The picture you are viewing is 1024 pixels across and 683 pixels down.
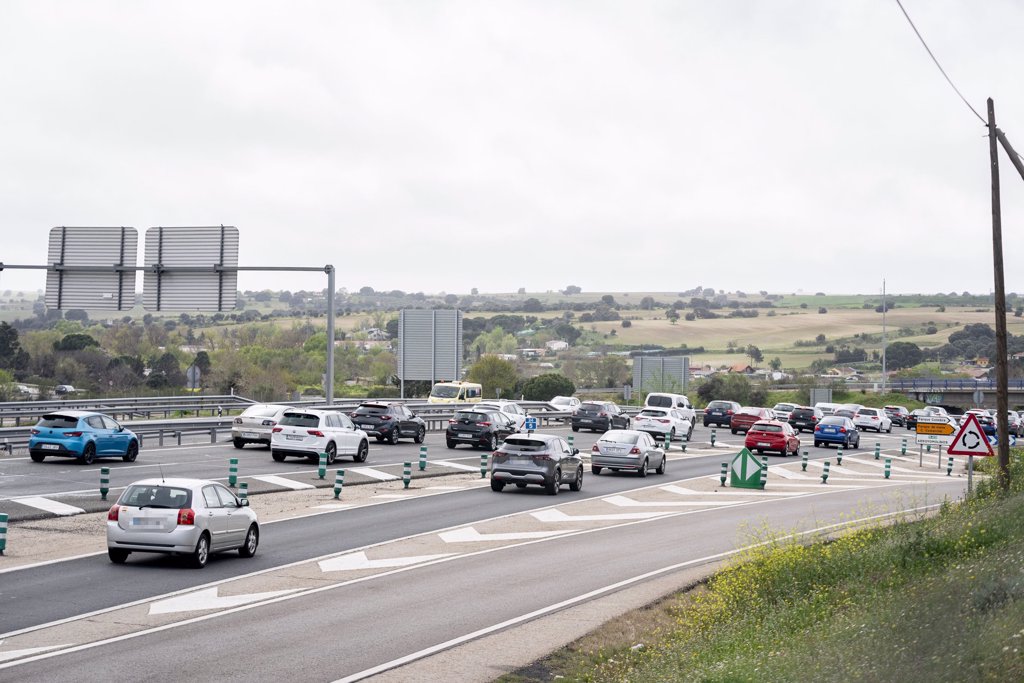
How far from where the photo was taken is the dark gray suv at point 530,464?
3253 cm

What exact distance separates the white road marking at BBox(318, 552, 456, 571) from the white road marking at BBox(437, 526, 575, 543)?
229cm

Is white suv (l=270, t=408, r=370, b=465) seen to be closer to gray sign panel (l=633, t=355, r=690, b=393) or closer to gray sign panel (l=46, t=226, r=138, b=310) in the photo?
gray sign panel (l=46, t=226, r=138, b=310)

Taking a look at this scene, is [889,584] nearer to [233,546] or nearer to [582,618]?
[582,618]

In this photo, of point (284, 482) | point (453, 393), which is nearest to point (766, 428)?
point (453, 393)

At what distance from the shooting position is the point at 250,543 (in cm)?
2073

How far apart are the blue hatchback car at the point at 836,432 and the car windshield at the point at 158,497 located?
146 ft

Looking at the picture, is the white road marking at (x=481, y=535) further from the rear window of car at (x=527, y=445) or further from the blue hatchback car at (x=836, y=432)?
the blue hatchback car at (x=836, y=432)

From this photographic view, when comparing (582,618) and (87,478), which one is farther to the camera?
(87,478)

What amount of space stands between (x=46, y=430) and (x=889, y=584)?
85.7ft

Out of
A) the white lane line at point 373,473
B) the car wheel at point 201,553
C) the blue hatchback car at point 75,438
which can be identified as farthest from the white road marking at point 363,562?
the blue hatchback car at point 75,438

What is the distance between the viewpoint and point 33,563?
63.3ft

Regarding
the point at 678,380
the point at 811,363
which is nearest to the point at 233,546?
the point at 678,380

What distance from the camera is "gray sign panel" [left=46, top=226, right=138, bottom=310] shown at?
37.5 m

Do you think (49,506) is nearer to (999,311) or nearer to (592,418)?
(999,311)
